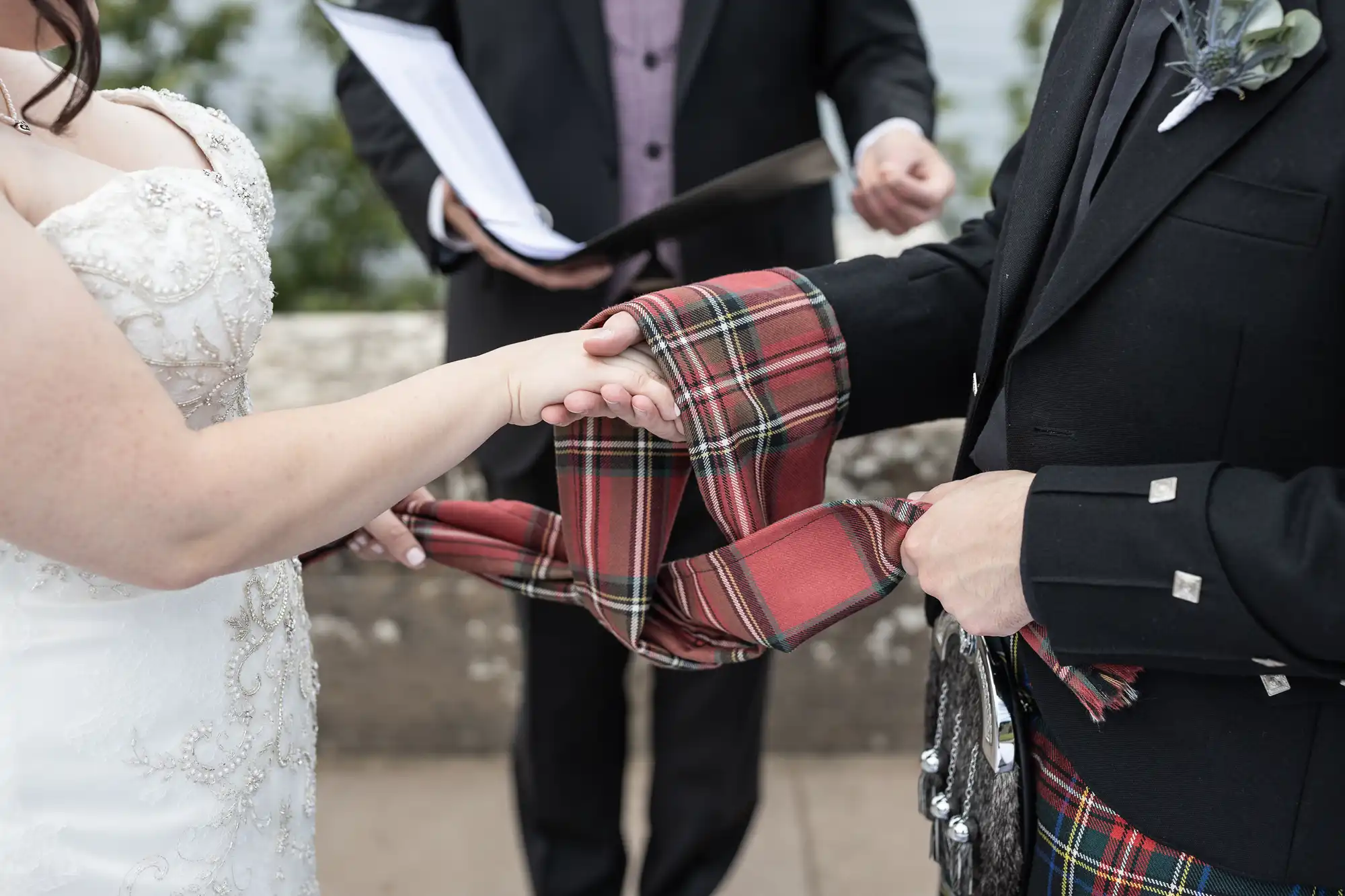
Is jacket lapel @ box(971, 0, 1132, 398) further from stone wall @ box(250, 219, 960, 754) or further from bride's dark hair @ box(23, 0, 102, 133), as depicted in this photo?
stone wall @ box(250, 219, 960, 754)

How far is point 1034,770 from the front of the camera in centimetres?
129

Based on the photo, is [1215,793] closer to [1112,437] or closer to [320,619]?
[1112,437]

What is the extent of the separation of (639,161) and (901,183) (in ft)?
1.48

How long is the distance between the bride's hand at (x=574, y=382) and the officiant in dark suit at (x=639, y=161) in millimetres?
577

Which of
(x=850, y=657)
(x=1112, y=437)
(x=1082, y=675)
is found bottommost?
(x=850, y=657)

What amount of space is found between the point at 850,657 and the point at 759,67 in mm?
1434

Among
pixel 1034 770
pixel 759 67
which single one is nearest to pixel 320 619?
pixel 759 67

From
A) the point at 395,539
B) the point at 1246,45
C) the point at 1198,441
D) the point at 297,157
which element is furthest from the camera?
the point at 297,157

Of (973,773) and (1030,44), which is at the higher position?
(1030,44)

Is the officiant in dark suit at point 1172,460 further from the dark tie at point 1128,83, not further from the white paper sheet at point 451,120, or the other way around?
the white paper sheet at point 451,120

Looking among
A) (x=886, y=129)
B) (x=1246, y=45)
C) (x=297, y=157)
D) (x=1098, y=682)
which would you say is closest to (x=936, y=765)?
(x=1098, y=682)

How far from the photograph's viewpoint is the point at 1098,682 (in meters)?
1.13

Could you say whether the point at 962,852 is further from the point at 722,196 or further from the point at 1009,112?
the point at 1009,112

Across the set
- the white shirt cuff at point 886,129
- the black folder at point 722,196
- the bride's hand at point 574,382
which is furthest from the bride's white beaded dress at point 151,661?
the white shirt cuff at point 886,129
